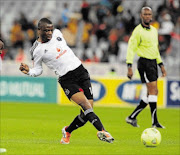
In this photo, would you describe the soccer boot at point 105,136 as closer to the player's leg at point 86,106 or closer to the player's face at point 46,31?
the player's leg at point 86,106

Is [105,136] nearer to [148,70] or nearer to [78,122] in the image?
[78,122]

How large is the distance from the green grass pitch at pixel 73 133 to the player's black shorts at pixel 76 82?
0.92 meters

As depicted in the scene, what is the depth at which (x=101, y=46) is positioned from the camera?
23.8 meters

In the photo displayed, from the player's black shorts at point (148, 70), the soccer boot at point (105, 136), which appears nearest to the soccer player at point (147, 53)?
the player's black shorts at point (148, 70)

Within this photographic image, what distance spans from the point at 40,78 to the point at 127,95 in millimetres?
3899

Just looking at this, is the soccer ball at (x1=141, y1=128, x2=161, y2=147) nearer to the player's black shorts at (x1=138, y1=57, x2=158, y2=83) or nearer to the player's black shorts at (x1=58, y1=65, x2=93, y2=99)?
the player's black shorts at (x1=58, y1=65, x2=93, y2=99)

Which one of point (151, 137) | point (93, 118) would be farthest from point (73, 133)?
point (151, 137)

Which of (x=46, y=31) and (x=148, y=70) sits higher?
(x=46, y=31)

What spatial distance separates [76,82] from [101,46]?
1492 cm

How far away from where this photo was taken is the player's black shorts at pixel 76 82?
28.9 feet

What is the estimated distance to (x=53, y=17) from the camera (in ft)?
90.1

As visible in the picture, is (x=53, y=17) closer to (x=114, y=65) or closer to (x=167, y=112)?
(x=114, y=65)

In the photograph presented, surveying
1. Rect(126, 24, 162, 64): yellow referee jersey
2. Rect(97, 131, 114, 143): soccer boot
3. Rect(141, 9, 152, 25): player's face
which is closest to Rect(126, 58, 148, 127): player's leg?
Rect(126, 24, 162, 64): yellow referee jersey

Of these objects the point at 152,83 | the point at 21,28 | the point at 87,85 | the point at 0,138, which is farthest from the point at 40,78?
the point at 87,85
